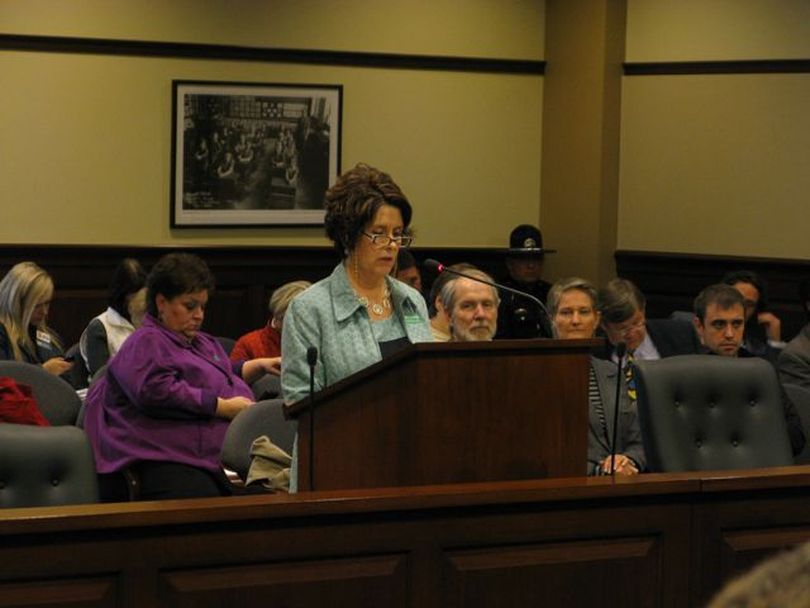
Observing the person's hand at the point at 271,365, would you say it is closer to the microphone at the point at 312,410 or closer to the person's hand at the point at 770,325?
the microphone at the point at 312,410

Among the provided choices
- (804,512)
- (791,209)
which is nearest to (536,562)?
(804,512)


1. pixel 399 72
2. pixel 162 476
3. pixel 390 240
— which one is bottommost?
pixel 162 476

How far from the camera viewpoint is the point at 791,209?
28.0 feet

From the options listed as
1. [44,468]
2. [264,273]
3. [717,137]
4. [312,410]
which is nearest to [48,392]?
[44,468]

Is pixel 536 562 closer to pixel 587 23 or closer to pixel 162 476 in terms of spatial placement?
pixel 162 476

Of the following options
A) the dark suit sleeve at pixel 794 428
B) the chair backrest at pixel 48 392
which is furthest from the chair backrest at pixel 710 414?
the chair backrest at pixel 48 392

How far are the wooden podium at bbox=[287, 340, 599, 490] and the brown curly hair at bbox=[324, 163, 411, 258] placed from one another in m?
0.53

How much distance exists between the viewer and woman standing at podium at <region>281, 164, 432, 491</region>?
3.29m

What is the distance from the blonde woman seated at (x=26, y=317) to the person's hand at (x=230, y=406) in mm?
1648

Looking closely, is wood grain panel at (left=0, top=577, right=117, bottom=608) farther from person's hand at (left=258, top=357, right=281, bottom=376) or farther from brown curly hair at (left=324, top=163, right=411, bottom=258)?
person's hand at (left=258, top=357, right=281, bottom=376)


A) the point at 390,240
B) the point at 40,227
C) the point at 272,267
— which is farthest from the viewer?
the point at 272,267

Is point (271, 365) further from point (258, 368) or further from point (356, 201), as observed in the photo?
point (356, 201)

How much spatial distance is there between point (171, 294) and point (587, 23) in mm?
5178

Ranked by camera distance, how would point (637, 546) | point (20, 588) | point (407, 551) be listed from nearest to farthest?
point (20, 588) < point (407, 551) < point (637, 546)
